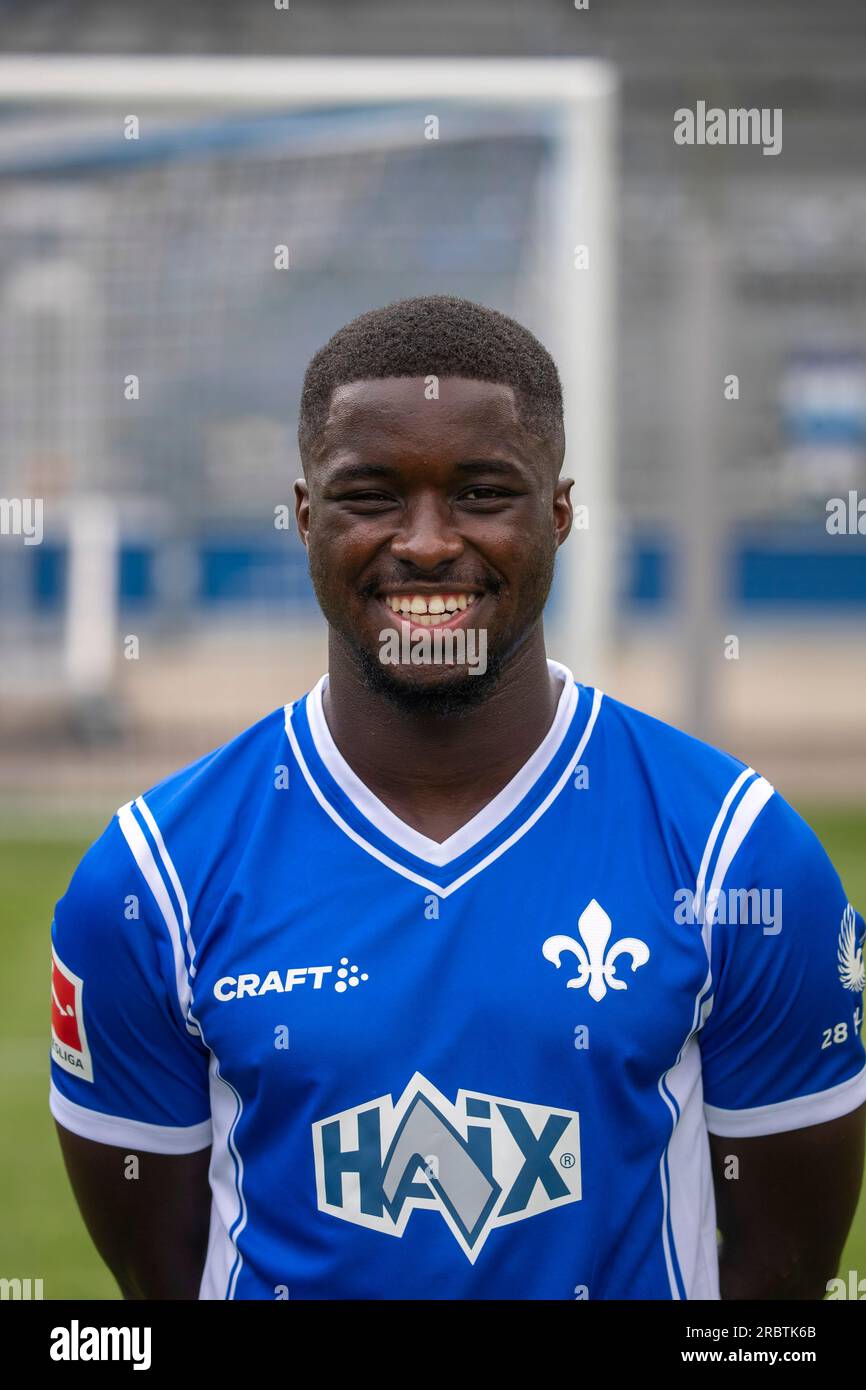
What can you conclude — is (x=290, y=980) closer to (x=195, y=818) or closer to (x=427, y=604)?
(x=195, y=818)

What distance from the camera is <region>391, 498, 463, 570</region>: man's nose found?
163 centimetres

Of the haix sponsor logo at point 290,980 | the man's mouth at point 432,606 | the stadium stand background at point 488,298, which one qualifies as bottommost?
the haix sponsor logo at point 290,980

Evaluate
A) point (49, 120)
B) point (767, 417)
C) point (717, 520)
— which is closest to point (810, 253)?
point (767, 417)

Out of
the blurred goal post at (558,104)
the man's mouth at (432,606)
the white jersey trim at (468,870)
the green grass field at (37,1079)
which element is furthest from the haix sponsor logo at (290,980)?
the blurred goal post at (558,104)

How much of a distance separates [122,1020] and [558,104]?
15.7ft

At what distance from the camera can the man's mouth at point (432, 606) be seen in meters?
1.65

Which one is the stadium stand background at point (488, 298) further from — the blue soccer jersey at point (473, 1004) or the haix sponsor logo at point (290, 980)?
the haix sponsor logo at point (290, 980)

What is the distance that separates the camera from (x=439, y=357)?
168 cm

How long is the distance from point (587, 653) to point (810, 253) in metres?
12.2

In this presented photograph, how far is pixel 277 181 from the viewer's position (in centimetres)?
655

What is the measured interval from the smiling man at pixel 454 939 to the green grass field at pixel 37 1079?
2.16 meters

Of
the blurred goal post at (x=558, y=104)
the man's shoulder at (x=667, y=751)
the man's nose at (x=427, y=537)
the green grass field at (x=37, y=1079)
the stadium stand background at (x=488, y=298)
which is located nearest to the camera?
the man's nose at (x=427, y=537)

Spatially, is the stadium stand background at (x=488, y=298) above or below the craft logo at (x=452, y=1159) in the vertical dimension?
above

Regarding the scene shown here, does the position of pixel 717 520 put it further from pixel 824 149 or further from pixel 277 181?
pixel 824 149
